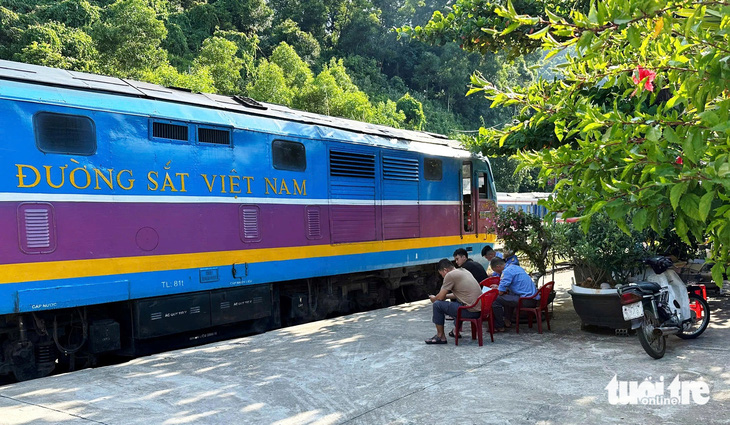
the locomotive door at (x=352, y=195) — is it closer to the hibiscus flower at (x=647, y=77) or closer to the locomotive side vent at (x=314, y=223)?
the locomotive side vent at (x=314, y=223)

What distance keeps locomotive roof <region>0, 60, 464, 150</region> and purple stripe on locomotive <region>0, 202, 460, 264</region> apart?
1411mm

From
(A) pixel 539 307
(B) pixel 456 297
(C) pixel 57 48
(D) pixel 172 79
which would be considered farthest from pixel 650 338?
(C) pixel 57 48

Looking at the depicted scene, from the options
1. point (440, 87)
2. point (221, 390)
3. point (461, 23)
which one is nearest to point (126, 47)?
point (461, 23)

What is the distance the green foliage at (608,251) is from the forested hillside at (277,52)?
2.89 meters

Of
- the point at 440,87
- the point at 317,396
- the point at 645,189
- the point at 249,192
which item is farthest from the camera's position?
the point at 440,87

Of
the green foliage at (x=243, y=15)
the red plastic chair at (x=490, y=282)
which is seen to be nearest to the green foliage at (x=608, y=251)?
the red plastic chair at (x=490, y=282)

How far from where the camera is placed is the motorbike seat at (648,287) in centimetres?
667

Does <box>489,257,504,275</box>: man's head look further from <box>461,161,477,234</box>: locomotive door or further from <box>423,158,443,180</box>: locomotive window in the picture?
<box>461,161,477,234</box>: locomotive door

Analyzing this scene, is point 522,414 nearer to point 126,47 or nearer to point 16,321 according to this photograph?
point 16,321

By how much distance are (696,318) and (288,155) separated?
19.8ft

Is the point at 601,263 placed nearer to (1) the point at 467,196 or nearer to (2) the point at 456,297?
(2) the point at 456,297

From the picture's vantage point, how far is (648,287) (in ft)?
22.0

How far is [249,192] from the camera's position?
8.30 m

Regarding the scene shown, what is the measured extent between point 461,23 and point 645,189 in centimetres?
830
